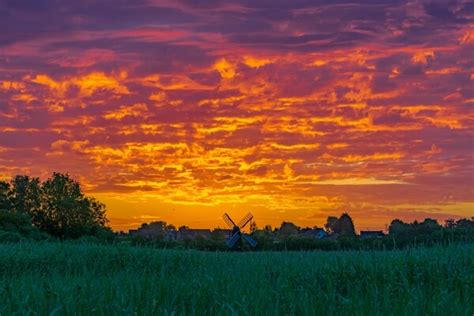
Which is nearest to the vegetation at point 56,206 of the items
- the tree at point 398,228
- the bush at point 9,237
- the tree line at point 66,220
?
the tree line at point 66,220

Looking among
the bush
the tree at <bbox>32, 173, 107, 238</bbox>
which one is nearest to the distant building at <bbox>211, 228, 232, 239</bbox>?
the tree at <bbox>32, 173, 107, 238</bbox>

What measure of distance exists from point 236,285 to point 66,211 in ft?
132

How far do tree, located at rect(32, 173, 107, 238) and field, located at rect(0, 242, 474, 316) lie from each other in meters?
24.3

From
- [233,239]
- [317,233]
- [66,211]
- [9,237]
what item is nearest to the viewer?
[9,237]

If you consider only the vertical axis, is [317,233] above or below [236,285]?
above

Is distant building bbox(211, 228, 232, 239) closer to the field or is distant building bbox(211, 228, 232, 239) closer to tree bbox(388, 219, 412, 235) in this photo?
tree bbox(388, 219, 412, 235)

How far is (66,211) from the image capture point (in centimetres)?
5075

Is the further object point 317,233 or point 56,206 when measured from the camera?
point 317,233

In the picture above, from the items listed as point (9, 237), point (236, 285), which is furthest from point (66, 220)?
point (236, 285)

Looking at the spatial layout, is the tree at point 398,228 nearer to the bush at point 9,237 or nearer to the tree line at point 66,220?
the tree line at point 66,220

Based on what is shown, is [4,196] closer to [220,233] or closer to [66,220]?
[66,220]

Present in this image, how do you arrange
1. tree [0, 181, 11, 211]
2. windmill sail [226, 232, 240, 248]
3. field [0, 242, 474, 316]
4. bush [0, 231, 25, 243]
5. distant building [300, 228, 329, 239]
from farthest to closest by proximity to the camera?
1. windmill sail [226, 232, 240, 248]
2. tree [0, 181, 11, 211]
3. distant building [300, 228, 329, 239]
4. bush [0, 231, 25, 243]
5. field [0, 242, 474, 316]

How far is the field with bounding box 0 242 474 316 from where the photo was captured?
1001 centimetres

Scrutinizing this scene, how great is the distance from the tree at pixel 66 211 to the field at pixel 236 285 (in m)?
24.3
